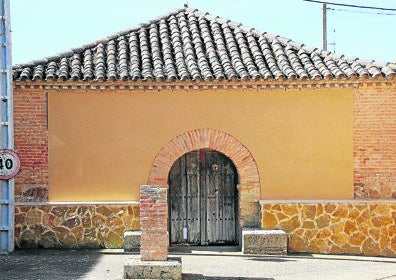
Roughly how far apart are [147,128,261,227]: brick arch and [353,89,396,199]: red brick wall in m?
2.31

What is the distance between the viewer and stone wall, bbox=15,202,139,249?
14.0m

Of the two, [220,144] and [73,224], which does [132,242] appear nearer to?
[73,224]

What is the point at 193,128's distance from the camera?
14.3 m

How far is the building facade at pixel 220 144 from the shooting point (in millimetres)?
14055

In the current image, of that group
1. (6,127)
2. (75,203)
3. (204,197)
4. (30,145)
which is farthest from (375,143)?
(6,127)

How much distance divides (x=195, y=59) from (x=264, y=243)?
452cm

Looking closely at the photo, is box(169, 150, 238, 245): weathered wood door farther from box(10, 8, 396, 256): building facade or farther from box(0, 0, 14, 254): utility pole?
box(0, 0, 14, 254): utility pole

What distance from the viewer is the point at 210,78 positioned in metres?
13.9

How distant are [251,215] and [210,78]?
317cm

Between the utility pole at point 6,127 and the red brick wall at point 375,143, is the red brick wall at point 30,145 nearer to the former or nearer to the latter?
the utility pole at point 6,127

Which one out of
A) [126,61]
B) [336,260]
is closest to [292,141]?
[336,260]

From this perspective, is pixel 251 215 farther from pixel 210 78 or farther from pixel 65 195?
pixel 65 195

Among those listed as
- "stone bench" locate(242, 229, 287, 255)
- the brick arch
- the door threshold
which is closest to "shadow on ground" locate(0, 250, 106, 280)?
the door threshold

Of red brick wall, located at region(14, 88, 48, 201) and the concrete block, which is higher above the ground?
red brick wall, located at region(14, 88, 48, 201)
